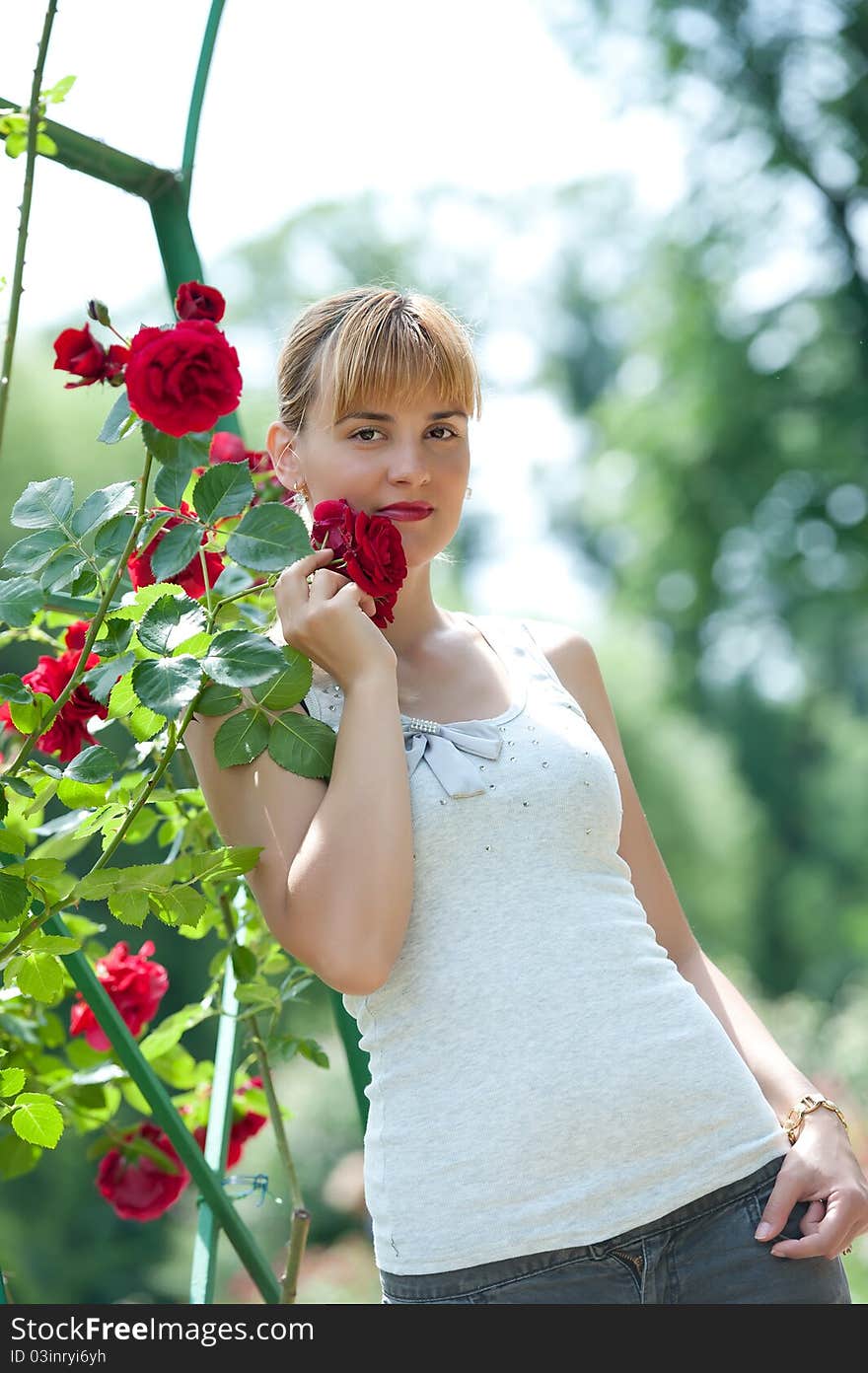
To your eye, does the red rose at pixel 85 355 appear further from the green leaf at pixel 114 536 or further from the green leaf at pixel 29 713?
the green leaf at pixel 29 713

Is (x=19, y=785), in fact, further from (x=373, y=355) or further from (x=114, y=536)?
(x=373, y=355)

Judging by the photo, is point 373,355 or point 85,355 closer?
point 85,355

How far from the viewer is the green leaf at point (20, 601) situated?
0.93 metres

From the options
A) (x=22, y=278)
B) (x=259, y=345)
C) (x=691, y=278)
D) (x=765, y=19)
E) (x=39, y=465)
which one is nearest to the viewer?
(x=22, y=278)

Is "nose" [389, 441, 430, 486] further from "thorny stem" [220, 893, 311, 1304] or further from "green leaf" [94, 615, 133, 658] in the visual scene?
"thorny stem" [220, 893, 311, 1304]

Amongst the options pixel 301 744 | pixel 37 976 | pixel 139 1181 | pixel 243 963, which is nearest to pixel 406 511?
pixel 301 744

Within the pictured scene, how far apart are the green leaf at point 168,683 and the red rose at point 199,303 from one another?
0.27 meters

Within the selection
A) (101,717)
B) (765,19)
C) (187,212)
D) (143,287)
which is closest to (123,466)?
(765,19)

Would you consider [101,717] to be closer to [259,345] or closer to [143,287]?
[143,287]

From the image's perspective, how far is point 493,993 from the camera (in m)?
0.99

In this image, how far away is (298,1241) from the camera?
4.44ft

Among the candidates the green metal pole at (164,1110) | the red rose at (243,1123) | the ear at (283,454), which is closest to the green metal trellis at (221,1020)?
the green metal pole at (164,1110)

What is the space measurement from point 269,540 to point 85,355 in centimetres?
22
